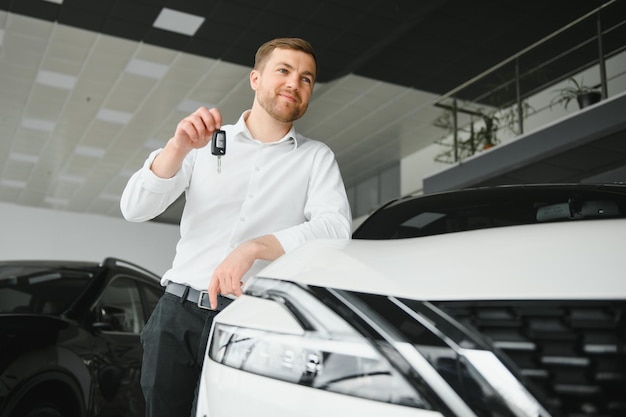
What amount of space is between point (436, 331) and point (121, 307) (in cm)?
307

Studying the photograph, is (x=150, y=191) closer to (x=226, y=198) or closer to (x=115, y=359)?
(x=226, y=198)

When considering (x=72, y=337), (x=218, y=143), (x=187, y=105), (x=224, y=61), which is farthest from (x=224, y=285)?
(x=187, y=105)

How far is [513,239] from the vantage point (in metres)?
0.94

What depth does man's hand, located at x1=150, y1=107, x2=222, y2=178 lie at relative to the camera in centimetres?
131

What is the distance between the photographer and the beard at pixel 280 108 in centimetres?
149

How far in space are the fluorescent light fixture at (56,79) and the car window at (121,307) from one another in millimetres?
7699

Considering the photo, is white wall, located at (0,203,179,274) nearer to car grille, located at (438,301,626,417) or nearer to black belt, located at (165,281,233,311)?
black belt, located at (165,281,233,311)

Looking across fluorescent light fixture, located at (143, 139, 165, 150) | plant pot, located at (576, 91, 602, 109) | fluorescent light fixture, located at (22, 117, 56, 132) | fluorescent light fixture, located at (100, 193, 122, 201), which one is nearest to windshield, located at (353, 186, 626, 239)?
plant pot, located at (576, 91, 602, 109)

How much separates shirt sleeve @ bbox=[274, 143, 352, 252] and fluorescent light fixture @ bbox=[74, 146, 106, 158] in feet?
43.6

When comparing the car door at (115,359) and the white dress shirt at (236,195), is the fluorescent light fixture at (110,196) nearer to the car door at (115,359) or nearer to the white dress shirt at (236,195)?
the car door at (115,359)

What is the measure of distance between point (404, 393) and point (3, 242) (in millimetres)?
18553

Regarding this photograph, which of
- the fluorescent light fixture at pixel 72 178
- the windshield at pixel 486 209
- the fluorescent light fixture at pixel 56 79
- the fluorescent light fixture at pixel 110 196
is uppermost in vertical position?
the fluorescent light fixture at pixel 56 79

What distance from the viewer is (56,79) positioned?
10547 mm

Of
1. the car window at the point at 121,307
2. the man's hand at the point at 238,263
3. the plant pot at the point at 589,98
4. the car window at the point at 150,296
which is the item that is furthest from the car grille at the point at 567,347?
the plant pot at the point at 589,98
